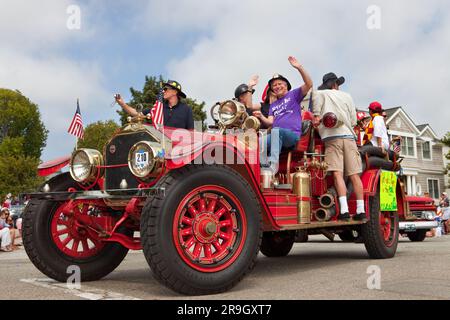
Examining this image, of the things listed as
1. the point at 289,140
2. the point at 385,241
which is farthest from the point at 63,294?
the point at 385,241

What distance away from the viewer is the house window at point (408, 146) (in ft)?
132

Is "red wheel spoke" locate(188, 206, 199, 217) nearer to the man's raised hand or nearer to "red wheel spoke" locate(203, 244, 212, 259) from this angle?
"red wheel spoke" locate(203, 244, 212, 259)

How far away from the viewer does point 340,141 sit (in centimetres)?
640

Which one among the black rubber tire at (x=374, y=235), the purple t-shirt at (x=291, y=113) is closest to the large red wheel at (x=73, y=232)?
the purple t-shirt at (x=291, y=113)

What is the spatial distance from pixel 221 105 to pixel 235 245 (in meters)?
1.82

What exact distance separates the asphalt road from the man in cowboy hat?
1759 mm

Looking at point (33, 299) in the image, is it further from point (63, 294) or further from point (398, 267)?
point (398, 267)

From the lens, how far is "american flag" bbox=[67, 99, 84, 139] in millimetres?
5750

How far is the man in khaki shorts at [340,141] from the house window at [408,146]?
3585 centimetres

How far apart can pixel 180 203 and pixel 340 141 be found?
300 cm

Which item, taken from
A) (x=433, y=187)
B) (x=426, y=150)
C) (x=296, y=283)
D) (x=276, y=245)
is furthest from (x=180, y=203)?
(x=426, y=150)

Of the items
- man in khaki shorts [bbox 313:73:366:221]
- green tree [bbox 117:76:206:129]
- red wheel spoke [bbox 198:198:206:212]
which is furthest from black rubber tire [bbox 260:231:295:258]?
green tree [bbox 117:76:206:129]

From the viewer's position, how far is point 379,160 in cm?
721

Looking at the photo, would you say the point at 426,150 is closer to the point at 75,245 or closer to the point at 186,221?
the point at 75,245
